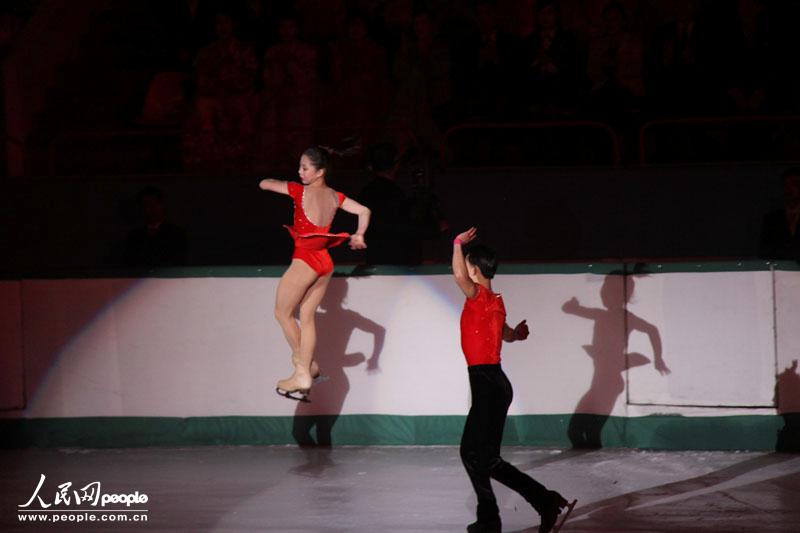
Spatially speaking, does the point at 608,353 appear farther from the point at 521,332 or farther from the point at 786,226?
the point at 521,332

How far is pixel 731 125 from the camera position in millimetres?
13000

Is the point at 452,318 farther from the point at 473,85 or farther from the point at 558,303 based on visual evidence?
the point at 473,85

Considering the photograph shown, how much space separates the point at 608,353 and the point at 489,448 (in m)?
2.87

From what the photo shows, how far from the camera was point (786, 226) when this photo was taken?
10.5 meters

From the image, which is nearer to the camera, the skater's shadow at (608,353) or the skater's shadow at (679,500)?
the skater's shadow at (679,500)

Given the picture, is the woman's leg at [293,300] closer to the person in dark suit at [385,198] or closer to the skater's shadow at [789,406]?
the person in dark suit at [385,198]

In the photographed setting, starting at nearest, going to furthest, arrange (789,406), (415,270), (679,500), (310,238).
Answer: (679,500)
(310,238)
(789,406)
(415,270)

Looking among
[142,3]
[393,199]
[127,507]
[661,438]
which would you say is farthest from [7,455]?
[142,3]

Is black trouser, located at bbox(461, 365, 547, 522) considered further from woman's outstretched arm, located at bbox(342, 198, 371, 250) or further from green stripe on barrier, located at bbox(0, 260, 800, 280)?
green stripe on barrier, located at bbox(0, 260, 800, 280)

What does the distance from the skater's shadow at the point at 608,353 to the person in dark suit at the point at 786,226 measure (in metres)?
1.54

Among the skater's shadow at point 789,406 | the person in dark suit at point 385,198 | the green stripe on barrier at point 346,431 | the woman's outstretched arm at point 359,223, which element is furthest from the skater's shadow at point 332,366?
the skater's shadow at point 789,406

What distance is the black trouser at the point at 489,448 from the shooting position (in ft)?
23.3

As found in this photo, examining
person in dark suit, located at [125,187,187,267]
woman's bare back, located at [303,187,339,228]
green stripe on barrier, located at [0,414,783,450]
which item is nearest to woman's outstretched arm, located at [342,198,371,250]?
woman's bare back, located at [303,187,339,228]

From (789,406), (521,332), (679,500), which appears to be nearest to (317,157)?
(521,332)
